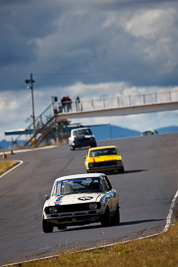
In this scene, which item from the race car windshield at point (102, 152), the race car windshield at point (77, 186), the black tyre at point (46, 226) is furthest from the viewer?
the race car windshield at point (102, 152)

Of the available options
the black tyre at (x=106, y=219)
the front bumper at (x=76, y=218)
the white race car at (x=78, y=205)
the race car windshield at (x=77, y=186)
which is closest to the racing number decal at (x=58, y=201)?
the white race car at (x=78, y=205)

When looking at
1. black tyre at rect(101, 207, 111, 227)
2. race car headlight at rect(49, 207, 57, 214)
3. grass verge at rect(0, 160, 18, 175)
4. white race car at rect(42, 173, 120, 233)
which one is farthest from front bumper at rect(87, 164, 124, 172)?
race car headlight at rect(49, 207, 57, 214)

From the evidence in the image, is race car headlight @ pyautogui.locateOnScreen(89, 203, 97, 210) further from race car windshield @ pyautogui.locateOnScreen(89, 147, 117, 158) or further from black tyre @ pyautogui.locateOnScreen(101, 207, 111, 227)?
race car windshield @ pyautogui.locateOnScreen(89, 147, 117, 158)

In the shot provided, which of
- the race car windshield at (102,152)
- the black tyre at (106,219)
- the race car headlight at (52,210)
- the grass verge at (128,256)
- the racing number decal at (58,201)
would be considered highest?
the race car windshield at (102,152)

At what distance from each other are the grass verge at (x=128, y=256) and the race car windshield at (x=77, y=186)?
4430mm

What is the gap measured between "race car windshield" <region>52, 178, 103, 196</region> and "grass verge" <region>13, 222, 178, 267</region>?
174 inches

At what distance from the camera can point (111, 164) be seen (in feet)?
111

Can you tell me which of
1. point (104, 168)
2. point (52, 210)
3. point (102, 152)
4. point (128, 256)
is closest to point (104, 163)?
point (104, 168)

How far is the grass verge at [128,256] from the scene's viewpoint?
30.0ft

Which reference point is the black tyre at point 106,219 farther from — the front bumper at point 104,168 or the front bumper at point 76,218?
the front bumper at point 104,168

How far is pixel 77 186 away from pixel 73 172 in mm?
21334

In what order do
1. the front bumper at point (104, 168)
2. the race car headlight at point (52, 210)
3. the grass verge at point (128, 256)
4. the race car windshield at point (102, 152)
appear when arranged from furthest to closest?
the race car windshield at point (102, 152), the front bumper at point (104, 168), the race car headlight at point (52, 210), the grass verge at point (128, 256)

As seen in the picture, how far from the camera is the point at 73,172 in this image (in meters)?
37.1

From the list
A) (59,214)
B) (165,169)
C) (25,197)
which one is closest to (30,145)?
(165,169)
